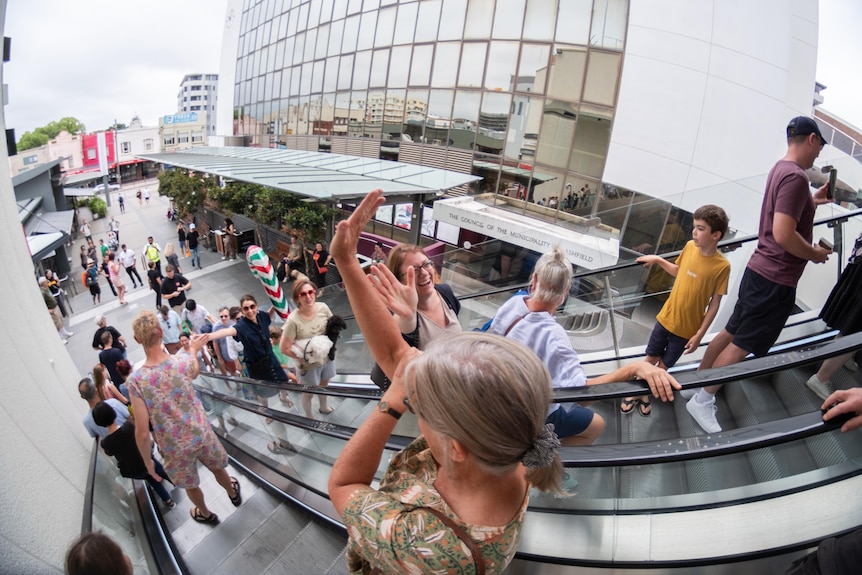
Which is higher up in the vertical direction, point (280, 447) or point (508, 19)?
point (508, 19)

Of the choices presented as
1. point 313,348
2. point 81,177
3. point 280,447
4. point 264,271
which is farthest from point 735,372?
point 81,177

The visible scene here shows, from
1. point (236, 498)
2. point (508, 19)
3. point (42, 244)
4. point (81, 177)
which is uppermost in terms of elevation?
point (508, 19)

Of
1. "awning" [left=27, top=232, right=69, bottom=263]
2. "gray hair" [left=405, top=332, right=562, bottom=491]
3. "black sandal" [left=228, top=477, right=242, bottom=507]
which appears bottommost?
"awning" [left=27, top=232, right=69, bottom=263]

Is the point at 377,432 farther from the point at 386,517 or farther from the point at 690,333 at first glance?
the point at 690,333

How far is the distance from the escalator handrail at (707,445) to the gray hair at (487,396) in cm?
88

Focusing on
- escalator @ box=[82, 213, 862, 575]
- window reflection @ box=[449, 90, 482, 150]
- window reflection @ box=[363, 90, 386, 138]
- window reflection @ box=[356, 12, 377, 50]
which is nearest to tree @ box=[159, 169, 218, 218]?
window reflection @ box=[363, 90, 386, 138]

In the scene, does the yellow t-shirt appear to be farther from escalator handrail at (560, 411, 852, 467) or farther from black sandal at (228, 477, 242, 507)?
black sandal at (228, 477, 242, 507)

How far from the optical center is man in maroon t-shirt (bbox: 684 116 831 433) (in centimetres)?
226

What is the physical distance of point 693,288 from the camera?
9.62 ft

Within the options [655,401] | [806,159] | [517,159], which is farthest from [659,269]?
[517,159]

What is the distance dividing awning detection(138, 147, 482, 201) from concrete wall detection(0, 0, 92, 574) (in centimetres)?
497

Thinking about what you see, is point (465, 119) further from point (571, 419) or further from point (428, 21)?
point (571, 419)

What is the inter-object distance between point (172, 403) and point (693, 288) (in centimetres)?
377

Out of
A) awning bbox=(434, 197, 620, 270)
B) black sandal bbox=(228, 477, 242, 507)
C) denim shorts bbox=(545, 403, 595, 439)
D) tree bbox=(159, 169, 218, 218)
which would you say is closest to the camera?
denim shorts bbox=(545, 403, 595, 439)
